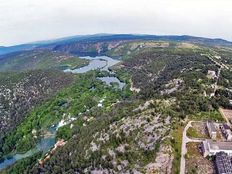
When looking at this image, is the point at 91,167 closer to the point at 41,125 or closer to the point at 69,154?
the point at 69,154

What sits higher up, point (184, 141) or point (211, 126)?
point (211, 126)

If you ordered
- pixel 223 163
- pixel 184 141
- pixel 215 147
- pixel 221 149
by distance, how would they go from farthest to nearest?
pixel 184 141 < pixel 215 147 < pixel 221 149 < pixel 223 163

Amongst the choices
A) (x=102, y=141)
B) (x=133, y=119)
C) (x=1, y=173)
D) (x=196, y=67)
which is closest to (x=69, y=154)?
(x=102, y=141)

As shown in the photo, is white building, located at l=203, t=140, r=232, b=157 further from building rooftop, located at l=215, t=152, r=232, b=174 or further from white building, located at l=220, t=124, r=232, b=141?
white building, located at l=220, t=124, r=232, b=141

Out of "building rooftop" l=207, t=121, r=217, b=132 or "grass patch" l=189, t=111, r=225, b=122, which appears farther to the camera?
"grass patch" l=189, t=111, r=225, b=122

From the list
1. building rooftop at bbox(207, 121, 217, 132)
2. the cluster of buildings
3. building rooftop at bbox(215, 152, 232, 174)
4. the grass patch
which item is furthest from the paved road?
building rooftop at bbox(215, 152, 232, 174)

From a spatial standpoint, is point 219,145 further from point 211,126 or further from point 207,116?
point 207,116

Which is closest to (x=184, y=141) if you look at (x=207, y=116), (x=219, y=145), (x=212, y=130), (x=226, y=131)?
(x=212, y=130)
